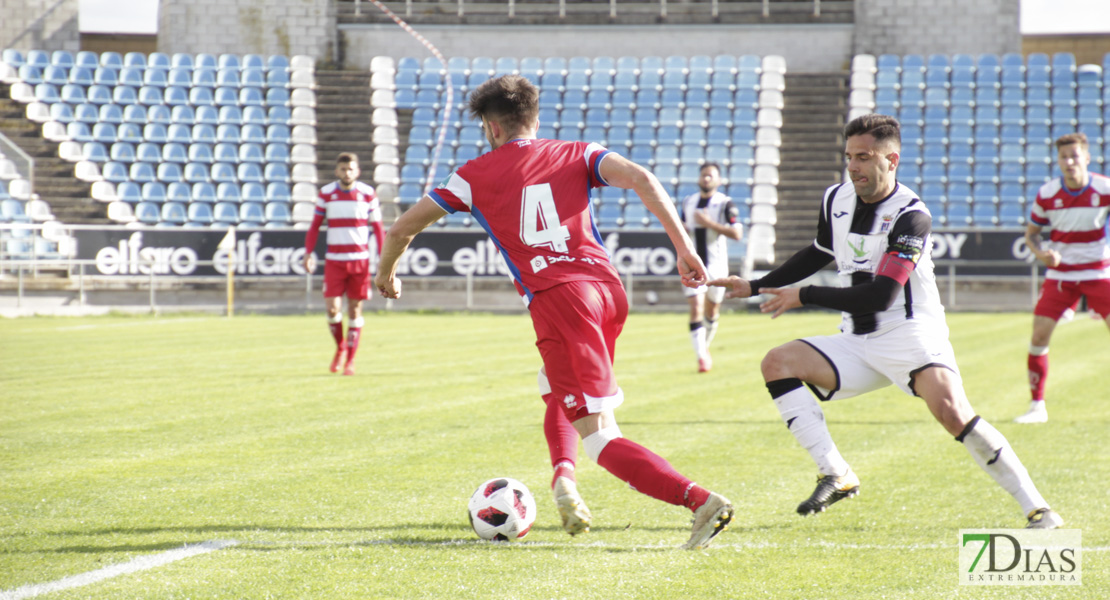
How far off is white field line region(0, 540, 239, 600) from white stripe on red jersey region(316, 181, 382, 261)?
7211 millimetres

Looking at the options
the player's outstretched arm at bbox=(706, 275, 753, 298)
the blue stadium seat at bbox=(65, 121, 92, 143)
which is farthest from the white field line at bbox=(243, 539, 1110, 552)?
the blue stadium seat at bbox=(65, 121, 92, 143)

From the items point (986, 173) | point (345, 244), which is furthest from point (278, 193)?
point (986, 173)

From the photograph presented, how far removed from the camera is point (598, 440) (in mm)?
4238

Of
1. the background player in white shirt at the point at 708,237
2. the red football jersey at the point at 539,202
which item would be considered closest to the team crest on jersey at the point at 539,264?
the red football jersey at the point at 539,202

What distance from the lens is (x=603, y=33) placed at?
3022cm

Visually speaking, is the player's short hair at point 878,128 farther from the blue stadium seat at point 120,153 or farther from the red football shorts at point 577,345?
the blue stadium seat at point 120,153

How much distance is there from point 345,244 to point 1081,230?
7.08 m

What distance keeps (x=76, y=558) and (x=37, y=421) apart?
399 cm

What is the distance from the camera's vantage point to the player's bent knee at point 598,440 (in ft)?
13.9

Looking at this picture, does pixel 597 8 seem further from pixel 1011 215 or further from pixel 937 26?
pixel 1011 215

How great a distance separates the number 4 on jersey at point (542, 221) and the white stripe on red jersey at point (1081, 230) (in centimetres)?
516

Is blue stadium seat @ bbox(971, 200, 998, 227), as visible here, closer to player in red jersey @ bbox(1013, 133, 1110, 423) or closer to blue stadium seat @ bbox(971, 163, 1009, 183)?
blue stadium seat @ bbox(971, 163, 1009, 183)

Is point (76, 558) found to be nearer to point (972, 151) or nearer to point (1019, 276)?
point (1019, 276)

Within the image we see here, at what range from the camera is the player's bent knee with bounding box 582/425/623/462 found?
13.9 feet
